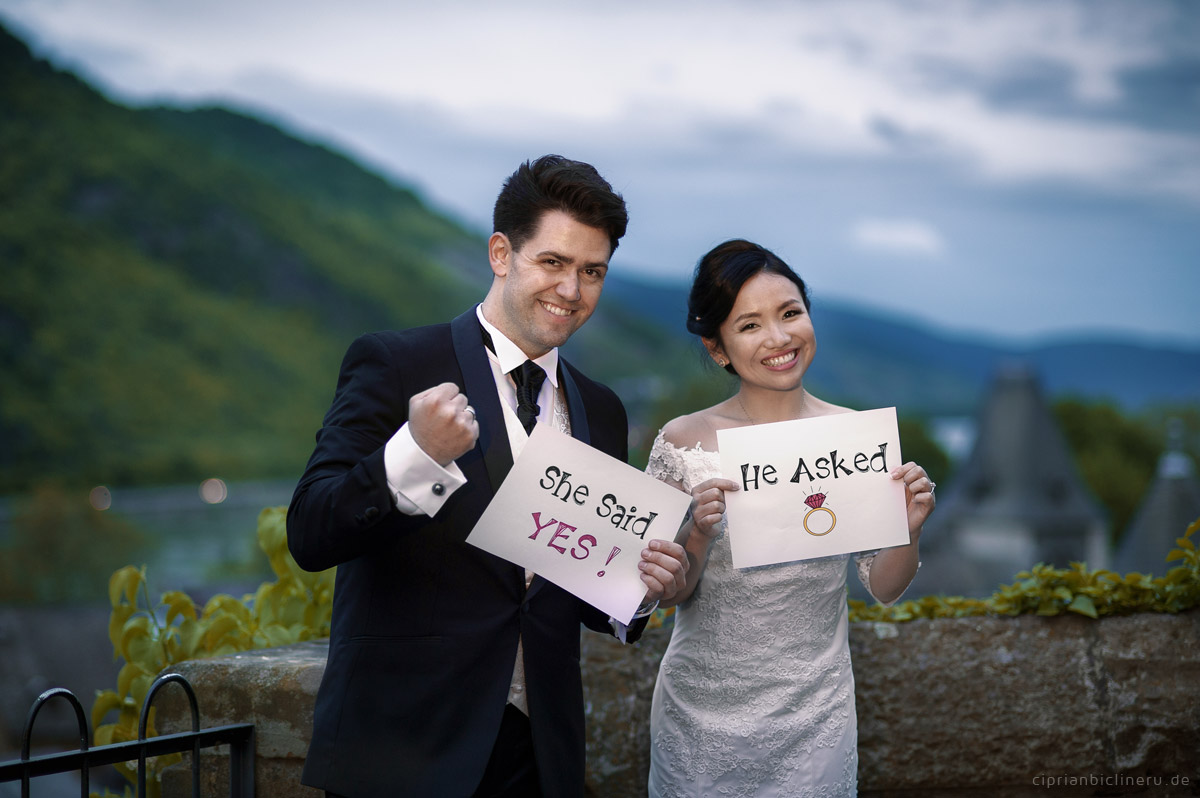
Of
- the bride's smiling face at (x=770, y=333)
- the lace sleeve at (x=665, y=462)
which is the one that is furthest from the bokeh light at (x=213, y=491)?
the bride's smiling face at (x=770, y=333)

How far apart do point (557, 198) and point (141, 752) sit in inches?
68.6

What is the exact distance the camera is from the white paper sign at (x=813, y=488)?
2.88 m

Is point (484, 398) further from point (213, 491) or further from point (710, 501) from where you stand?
point (213, 491)

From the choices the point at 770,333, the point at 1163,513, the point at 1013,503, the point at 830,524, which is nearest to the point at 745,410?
the point at 770,333

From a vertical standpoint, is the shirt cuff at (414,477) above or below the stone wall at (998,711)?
above

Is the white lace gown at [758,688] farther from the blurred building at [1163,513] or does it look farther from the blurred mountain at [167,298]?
the blurred mountain at [167,298]

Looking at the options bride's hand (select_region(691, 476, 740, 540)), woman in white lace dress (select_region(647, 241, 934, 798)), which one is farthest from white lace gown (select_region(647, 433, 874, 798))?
bride's hand (select_region(691, 476, 740, 540))

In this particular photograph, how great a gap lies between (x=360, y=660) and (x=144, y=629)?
175cm

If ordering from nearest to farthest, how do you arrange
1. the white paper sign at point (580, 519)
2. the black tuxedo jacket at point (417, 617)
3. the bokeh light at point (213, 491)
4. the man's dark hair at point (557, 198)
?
the black tuxedo jacket at point (417, 617)
the white paper sign at point (580, 519)
the man's dark hair at point (557, 198)
the bokeh light at point (213, 491)

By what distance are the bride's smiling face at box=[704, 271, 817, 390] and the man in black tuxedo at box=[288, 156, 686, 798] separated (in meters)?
0.52

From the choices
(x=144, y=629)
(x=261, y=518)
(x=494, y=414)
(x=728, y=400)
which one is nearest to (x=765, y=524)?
(x=728, y=400)

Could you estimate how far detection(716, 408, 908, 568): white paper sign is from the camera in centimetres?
288

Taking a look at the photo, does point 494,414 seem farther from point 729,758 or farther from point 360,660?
point 729,758
